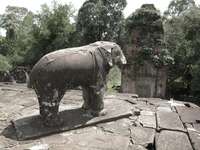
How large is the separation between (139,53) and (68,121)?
30.8 feet

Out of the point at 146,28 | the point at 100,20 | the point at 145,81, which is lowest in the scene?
the point at 145,81

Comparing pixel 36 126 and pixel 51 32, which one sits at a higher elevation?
pixel 51 32

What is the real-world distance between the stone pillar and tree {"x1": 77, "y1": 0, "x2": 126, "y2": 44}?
634 cm

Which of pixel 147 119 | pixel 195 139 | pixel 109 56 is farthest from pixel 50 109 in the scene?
pixel 195 139

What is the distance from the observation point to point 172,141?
3.29m

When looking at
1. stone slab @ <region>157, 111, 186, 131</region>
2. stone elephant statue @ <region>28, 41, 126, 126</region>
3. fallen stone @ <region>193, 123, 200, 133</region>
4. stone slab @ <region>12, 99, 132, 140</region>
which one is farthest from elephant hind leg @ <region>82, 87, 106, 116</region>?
fallen stone @ <region>193, 123, 200, 133</region>

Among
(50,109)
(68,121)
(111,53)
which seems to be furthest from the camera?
(111,53)

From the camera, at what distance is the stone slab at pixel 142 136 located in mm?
3282

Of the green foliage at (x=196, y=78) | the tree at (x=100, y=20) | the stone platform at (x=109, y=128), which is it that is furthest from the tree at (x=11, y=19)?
the stone platform at (x=109, y=128)

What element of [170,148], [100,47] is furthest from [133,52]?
[170,148]

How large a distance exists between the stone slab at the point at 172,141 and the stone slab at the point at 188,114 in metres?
0.74

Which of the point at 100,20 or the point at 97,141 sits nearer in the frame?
the point at 97,141

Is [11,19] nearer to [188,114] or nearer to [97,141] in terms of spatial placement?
[188,114]

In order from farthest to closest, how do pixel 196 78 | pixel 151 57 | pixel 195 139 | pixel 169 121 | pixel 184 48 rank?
pixel 184 48
pixel 196 78
pixel 151 57
pixel 169 121
pixel 195 139
